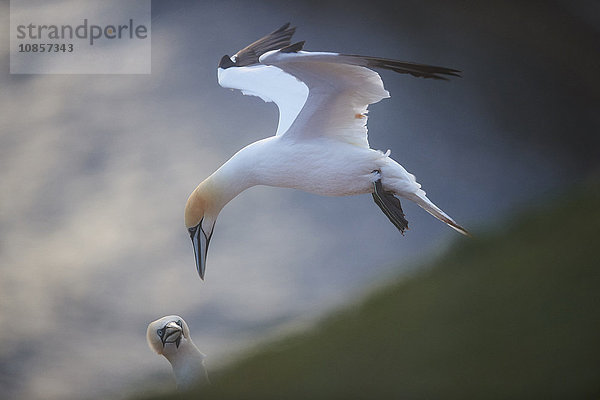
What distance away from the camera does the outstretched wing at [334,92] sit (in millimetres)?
2838

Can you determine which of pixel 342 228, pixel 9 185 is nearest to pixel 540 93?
pixel 342 228

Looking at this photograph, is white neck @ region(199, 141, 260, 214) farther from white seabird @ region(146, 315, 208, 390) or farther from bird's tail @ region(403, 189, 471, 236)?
bird's tail @ region(403, 189, 471, 236)

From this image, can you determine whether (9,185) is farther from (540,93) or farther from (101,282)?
(540,93)

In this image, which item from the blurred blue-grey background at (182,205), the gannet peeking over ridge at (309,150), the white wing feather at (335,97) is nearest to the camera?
the white wing feather at (335,97)

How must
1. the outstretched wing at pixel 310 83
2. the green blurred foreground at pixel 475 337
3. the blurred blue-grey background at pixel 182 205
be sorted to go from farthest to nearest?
the blurred blue-grey background at pixel 182 205
the green blurred foreground at pixel 475 337
the outstretched wing at pixel 310 83

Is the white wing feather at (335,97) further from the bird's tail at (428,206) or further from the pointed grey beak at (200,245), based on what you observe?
the pointed grey beak at (200,245)

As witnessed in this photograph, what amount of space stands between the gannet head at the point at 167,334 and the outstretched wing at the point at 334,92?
1.01m

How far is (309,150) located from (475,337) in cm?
123

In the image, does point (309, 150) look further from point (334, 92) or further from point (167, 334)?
point (167, 334)

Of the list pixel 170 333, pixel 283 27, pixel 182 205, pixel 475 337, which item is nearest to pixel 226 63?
pixel 283 27

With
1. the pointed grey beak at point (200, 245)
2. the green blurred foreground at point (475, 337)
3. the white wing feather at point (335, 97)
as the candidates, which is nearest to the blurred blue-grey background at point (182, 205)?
the pointed grey beak at point (200, 245)

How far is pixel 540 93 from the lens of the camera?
3.98 metres

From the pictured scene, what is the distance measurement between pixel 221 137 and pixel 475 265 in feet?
4.69

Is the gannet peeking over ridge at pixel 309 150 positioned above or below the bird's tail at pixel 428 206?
above
